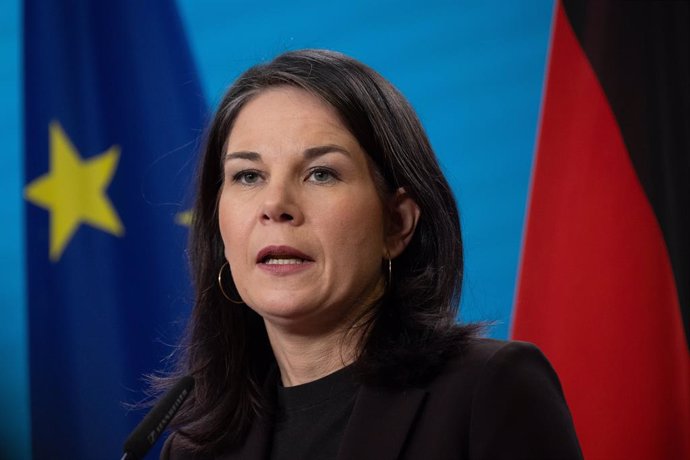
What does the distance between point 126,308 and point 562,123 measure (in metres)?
1.39

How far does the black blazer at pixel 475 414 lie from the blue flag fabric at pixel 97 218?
4.62 ft

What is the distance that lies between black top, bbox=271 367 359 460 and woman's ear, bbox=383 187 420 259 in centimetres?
23

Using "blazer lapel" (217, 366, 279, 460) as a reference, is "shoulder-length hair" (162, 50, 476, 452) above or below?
above

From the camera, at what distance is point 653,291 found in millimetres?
2354

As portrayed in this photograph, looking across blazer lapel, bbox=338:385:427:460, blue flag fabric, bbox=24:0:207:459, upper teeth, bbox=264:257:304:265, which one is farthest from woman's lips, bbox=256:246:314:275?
blue flag fabric, bbox=24:0:207:459

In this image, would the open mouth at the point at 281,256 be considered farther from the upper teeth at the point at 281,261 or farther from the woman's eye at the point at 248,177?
the woman's eye at the point at 248,177

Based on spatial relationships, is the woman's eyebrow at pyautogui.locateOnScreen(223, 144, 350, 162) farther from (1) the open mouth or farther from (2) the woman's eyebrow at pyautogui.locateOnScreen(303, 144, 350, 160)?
(1) the open mouth

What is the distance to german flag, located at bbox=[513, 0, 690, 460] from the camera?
7.72 feet

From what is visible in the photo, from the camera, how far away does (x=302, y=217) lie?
149 cm

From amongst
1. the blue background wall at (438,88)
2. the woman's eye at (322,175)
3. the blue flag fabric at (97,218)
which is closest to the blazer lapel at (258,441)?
the woman's eye at (322,175)

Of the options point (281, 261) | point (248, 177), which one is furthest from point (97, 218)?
point (281, 261)

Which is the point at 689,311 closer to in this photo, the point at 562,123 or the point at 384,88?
the point at 562,123

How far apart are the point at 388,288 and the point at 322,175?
0.86 ft

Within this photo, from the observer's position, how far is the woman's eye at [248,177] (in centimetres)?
158
